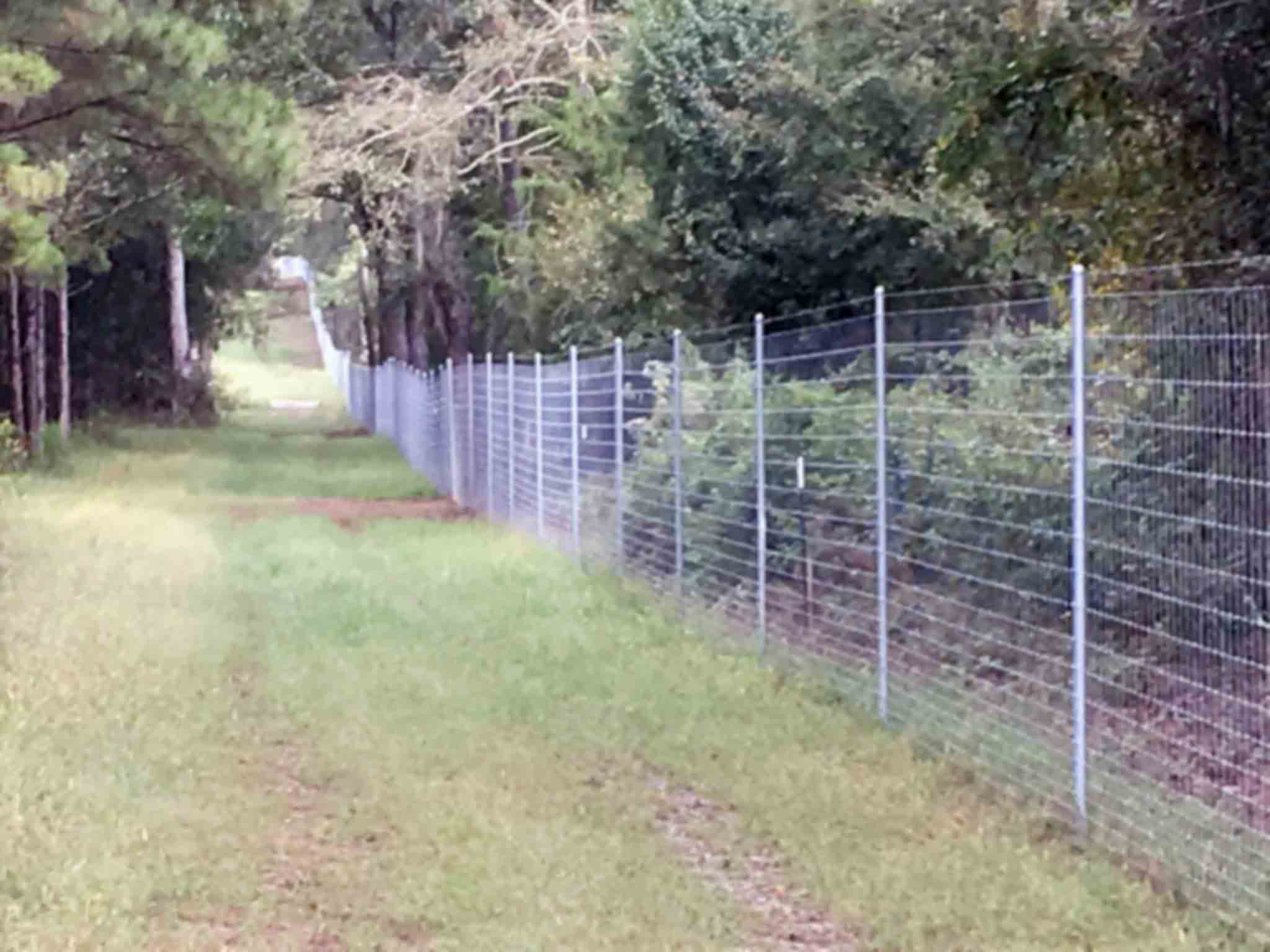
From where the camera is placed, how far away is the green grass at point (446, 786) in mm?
5852

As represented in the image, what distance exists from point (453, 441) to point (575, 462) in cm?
841

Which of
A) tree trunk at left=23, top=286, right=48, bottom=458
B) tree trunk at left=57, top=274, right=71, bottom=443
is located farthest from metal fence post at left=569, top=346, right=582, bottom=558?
tree trunk at left=57, top=274, right=71, bottom=443

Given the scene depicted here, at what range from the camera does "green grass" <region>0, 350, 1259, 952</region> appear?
5852 millimetres

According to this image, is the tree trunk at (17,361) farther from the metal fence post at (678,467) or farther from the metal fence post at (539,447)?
the metal fence post at (678,467)

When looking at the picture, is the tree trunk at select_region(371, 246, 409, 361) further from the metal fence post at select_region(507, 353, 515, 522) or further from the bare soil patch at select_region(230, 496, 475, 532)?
the metal fence post at select_region(507, 353, 515, 522)

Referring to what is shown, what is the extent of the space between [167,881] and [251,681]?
388 cm

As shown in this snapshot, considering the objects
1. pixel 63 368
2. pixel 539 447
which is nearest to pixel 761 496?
pixel 539 447

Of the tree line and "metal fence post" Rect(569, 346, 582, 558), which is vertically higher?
the tree line

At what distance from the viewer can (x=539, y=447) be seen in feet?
54.4

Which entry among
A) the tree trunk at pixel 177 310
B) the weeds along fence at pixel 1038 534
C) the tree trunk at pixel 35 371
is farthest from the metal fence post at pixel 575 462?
the tree trunk at pixel 177 310

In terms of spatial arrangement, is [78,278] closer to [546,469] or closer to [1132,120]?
[546,469]

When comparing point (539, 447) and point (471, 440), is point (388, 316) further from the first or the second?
point (539, 447)

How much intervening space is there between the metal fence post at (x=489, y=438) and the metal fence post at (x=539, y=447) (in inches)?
111

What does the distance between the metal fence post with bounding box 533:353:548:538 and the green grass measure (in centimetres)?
262
